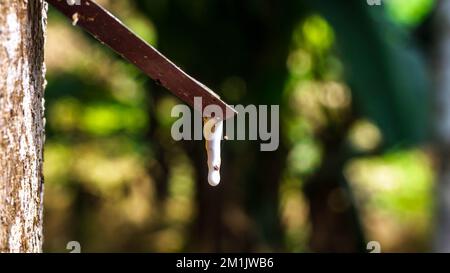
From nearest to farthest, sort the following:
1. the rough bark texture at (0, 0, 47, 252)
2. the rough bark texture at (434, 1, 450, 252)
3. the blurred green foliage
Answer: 1. the rough bark texture at (0, 0, 47, 252)
2. the rough bark texture at (434, 1, 450, 252)
3. the blurred green foliage

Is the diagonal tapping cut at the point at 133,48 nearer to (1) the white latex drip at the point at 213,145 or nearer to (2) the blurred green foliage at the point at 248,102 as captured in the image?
(1) the white latex drip at the point at 213,145

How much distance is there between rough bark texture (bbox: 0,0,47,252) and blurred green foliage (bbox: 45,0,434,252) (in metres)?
1.69

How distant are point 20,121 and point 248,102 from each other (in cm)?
218

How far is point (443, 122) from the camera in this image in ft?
5.87

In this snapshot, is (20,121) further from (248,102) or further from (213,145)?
(248,102)

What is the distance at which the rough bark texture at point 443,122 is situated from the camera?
5.80 ft

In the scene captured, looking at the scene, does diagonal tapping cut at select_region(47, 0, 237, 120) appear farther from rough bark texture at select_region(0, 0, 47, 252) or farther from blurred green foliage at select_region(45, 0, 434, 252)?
blurred green foliage at select_region(45, 0, 434, 252)

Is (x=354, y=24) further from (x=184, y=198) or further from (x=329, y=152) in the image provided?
(x=184, y=198)

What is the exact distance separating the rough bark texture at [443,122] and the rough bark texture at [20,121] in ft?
4.14

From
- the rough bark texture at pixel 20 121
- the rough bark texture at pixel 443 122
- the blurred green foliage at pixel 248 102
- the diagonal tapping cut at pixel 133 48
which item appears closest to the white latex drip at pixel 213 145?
the diagonal tapping cut at pixel 133 48

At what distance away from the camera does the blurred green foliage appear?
2438mm

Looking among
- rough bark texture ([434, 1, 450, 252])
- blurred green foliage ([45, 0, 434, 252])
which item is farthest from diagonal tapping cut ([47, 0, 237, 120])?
blurred green foliage ([45, 0, 434, 252])

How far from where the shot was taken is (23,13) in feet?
2.15

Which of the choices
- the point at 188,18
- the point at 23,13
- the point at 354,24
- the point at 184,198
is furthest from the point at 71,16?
the point at 184,198
